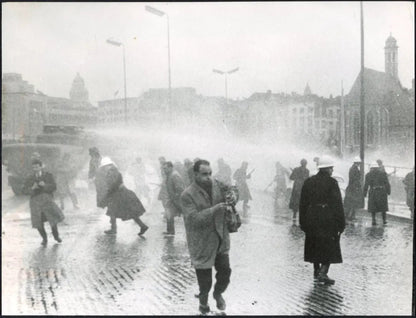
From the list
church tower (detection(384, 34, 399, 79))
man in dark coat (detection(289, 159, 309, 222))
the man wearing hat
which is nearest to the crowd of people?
man in dark coat (detection(289, 159, 309, 222))

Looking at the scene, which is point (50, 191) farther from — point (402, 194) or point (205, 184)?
point (402, 194)

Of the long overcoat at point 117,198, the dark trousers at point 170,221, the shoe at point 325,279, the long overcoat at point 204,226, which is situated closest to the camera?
the long overcoat at point 204,226

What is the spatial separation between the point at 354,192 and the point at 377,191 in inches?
25.8

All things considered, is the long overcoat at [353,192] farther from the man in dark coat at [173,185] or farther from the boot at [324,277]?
the boot at [324,277]

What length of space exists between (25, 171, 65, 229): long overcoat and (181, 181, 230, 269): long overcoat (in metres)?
5.31

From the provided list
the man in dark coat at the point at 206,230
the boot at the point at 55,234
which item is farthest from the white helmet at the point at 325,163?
the boot at the point at 55,234

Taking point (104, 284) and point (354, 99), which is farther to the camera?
point (354, 99)

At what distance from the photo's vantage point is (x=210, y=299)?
25.7 ft

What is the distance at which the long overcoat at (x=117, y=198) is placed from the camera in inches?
515

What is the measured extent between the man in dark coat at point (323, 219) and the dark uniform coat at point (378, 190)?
23.1ft

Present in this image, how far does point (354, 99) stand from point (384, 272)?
191 ft

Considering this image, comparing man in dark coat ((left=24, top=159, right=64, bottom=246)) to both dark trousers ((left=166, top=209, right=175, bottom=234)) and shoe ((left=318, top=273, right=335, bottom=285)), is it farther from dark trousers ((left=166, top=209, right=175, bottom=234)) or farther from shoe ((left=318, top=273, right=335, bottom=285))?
shoe ((left=318, top=273, right=335, bottom=285))

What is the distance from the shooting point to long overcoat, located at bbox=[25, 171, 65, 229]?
459 inches

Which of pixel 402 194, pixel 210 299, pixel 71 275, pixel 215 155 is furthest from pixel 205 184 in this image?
pixel 215 155
